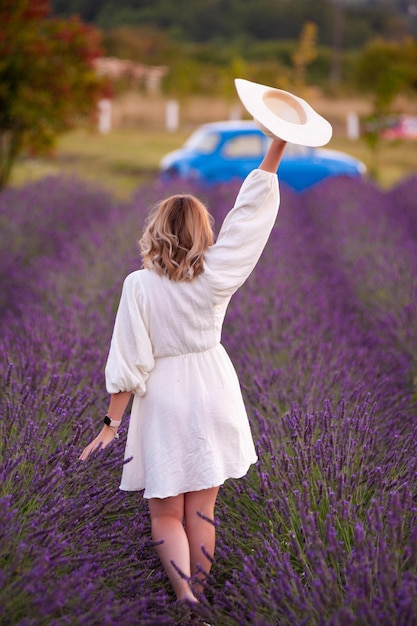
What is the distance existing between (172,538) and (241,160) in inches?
465

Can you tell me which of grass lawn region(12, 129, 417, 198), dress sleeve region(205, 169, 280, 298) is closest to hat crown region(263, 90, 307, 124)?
dress sleeve region(205, 169, 280, 298)

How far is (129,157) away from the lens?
22.5 metres

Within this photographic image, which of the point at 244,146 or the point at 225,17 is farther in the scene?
the point at 225,17

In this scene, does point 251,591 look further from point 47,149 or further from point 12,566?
point 47,149

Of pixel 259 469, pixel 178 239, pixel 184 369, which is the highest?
pixel 178 239

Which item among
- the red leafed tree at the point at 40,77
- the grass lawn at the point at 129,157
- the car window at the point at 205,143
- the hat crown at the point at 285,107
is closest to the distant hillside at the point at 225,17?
the grass lawn at the point at 129,157

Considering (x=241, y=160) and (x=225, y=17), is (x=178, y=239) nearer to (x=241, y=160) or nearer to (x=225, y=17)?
(x=241, y=160)

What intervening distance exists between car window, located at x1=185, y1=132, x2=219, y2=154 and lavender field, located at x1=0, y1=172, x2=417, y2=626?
862 cm

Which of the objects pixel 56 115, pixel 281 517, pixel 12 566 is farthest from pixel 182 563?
pixel 56 115

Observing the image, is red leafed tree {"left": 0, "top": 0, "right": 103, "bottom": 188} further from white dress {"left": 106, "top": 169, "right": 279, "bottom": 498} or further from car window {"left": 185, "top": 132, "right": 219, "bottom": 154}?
white dress {"left": 106, "top": 169, "right": 279, "bottom": 498}

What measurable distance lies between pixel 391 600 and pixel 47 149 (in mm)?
10541

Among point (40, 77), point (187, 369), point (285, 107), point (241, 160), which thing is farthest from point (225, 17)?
point (187, 369)

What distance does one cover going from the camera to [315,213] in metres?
9.99

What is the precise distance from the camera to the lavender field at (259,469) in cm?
226
